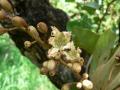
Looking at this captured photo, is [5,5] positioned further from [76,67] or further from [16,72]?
[16,72]

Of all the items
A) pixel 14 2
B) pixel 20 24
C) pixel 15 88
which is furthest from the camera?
pixel 15 88

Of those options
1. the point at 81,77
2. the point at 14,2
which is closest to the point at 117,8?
the point at 14,2

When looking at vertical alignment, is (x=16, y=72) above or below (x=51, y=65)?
below

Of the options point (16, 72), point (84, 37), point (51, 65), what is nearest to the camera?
point (51, 65)

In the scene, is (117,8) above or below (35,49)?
below

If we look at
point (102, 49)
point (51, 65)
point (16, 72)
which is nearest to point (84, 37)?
point (102, 49)

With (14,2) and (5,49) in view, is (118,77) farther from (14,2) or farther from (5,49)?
(5,49)

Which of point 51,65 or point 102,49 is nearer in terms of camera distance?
point 51,65
